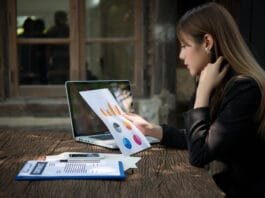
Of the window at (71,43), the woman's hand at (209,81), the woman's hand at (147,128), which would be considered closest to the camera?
the woman's hand at (209,81)

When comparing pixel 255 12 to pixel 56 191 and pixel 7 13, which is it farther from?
pixel 56 191

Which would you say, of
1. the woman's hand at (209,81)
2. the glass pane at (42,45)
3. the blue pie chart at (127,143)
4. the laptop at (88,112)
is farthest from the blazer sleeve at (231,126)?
the glass pane at (42,45)

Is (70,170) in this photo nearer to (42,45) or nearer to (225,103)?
(225,103)

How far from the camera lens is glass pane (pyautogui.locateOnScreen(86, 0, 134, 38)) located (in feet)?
14.6

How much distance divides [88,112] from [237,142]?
0.83 m

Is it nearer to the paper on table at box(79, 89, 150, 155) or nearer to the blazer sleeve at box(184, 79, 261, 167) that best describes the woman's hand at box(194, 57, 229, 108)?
the blazer sleeve at box(184, 79, 261, 167)

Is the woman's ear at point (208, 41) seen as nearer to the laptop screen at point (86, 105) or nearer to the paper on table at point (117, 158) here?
the paper on table at point (117, 158)

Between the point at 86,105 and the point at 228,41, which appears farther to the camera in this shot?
the point at 86,105

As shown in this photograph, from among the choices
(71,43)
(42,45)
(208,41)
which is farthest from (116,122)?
(42,45)

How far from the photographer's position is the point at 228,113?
185 centimetres

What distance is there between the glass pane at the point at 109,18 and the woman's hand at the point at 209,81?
2.53 metres

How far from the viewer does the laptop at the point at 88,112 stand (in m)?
2.41

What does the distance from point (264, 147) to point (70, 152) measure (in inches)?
30.5

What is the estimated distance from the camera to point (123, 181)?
5.76 ft
